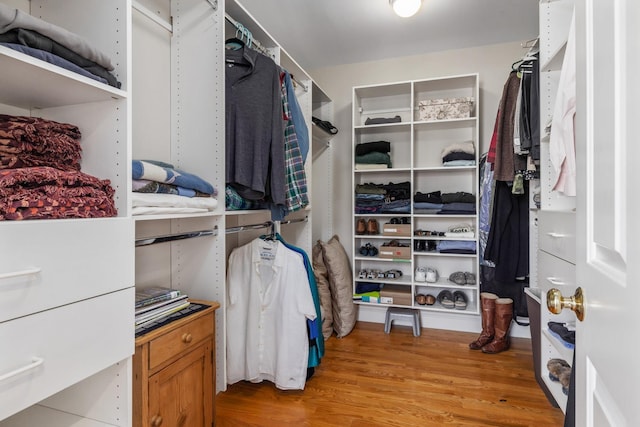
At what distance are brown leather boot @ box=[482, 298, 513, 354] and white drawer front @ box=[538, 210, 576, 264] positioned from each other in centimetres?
86

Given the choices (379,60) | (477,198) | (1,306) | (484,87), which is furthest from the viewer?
(379,60)

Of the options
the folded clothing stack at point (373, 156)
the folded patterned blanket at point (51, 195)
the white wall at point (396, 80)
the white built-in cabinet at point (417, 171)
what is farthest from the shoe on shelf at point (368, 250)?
the folded patterned blanket at point (51, 195)

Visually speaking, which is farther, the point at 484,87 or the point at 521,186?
the point at 484,87

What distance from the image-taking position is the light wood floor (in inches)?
66.6

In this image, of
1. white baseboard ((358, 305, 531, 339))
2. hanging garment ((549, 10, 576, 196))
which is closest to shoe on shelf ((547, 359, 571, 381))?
hanging garment ((549, 10, 576, 196))

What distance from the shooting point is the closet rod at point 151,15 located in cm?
142

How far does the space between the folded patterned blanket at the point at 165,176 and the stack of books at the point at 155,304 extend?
1.50ft

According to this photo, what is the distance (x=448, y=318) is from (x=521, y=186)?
1.37 m

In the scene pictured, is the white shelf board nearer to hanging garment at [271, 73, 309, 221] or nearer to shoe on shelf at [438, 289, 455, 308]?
hanging garment at [271, 73, 309, 221]

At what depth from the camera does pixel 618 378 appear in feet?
1.46

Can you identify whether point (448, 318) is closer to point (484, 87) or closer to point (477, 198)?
point (477, 198)

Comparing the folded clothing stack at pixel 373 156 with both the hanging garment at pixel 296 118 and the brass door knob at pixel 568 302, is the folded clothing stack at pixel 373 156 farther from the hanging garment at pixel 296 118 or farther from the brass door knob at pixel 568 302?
the brass door knob at pixel 568 302

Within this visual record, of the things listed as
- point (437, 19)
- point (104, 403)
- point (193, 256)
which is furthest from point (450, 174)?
point (104, 403)

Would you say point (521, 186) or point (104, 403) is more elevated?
point (521, 186)
